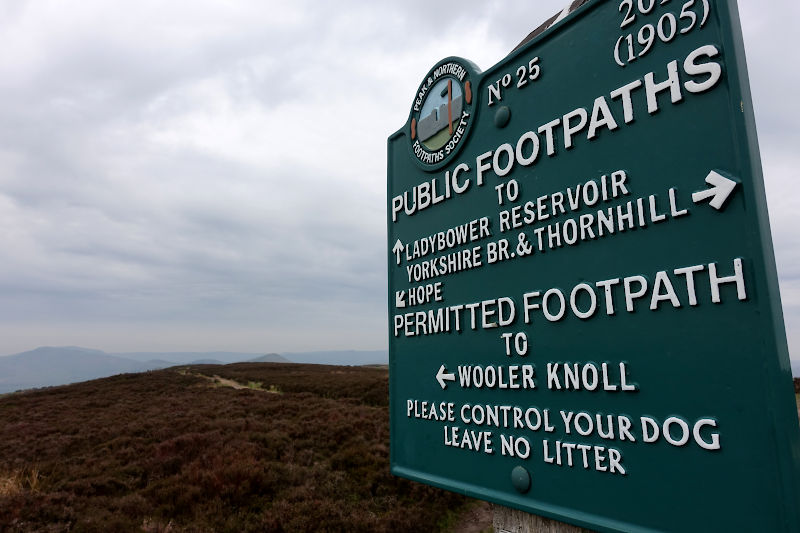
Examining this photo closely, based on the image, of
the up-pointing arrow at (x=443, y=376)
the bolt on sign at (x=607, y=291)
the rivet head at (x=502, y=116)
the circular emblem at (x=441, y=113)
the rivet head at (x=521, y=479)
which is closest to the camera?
the bolt on sign at (x=607, y=291)

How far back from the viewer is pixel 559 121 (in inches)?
98.9

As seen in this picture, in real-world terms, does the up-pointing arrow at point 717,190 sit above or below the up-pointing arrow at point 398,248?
below

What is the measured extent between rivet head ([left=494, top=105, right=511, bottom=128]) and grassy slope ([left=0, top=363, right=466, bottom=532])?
6327 mm

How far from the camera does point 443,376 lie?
299cm

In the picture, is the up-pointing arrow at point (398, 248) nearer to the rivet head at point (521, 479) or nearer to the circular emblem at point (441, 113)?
the circular emblem at point (441, 113)

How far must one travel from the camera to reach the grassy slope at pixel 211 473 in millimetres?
6750

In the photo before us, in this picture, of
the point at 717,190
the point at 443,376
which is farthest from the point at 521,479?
the point at 717,190

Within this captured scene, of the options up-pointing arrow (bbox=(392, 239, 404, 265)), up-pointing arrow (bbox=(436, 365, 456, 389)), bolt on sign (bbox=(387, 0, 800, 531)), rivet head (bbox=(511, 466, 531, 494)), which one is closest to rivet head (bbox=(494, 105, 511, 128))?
bolt on sign (bbox=(387, 0, 800, 531))

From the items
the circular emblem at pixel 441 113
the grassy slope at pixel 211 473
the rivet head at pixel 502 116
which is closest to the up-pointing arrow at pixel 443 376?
the circular emblem at pixel 441 113

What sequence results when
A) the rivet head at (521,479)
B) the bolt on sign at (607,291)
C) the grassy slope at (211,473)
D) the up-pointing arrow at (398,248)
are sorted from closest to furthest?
the bolt on sign at (607,291) < the rivet head at (521,479) < the up-pointing arrow at (398,248) < the grassy slope at (211,473)

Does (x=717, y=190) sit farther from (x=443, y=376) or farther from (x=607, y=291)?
(x=443, y=376)

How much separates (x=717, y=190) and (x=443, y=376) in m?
1.88

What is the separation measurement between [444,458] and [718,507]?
1567mm

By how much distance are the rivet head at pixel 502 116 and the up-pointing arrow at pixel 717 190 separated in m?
1.28
